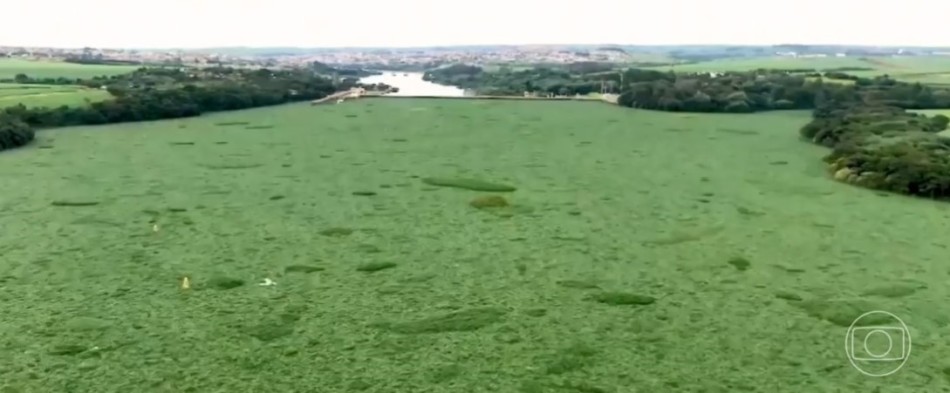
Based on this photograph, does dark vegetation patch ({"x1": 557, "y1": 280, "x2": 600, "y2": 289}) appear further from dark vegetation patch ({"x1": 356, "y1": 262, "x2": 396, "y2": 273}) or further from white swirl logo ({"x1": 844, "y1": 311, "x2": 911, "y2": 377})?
white swirl logo ({"x1": 844, "y1": 311, "x2": 911, "y2": 377})

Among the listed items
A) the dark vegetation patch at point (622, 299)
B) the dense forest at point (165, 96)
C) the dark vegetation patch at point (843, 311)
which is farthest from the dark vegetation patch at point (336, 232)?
the dense forest at point (165, 96)

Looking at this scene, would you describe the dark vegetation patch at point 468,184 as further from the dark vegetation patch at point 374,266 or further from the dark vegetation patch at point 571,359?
the dark vegetation patch at point 571,359

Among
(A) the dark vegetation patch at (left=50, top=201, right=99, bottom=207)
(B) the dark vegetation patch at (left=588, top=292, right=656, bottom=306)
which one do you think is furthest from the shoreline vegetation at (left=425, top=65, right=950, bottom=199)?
(A) the dark vegetation patch at (left=50, top=201, right=99, bottom=207)

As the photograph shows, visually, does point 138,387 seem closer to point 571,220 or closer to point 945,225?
point 571,220

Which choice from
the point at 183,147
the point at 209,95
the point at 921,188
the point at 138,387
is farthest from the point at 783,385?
the point at 209,95

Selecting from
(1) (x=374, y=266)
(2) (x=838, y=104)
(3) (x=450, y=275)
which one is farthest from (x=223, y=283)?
(2) (x=838, y=104)
